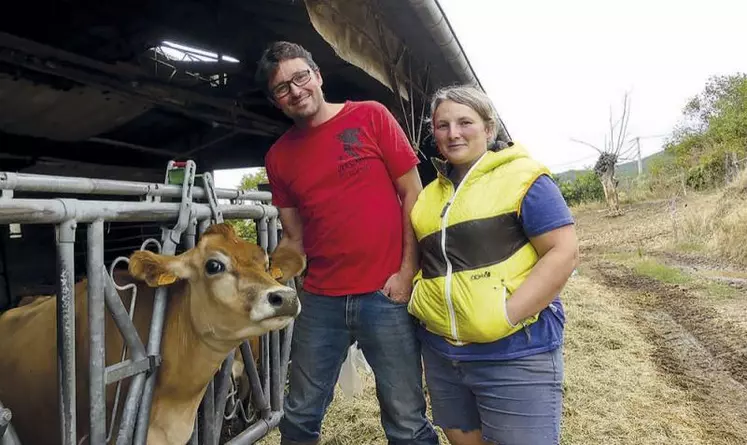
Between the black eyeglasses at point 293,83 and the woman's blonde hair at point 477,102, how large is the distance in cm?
54

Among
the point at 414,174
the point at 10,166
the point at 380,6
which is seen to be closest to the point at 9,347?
the point at 414,174

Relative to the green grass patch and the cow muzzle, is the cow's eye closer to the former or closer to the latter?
the cow muzzle

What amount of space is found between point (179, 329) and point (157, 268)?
340mm

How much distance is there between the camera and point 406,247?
8.14ft

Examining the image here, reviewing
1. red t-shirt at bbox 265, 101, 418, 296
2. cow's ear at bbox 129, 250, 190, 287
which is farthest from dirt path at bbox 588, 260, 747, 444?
cow's ear at bbox 129, 250, 190, 287

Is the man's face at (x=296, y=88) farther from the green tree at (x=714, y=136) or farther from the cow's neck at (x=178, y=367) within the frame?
the green tree at (x=714, y=136)

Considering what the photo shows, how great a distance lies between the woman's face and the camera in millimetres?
2240

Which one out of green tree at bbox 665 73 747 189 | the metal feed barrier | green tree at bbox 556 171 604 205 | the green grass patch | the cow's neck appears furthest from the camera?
green tree at bbox 556 171 604 205

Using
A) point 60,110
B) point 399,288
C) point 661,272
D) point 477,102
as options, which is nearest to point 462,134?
point 477,102

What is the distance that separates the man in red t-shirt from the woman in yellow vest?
0.19 m

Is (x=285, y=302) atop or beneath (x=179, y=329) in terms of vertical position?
atop

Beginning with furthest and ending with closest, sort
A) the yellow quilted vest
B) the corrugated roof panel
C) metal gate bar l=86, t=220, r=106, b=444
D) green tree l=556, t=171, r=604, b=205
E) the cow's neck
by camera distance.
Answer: green tree l=556, t=171, r=604, b=205, the corrugated roof panel, the cow's neck, the yellow quilted vest, metal gate bar l=86, t=220, r=106, b=444

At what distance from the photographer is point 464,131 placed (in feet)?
7.35

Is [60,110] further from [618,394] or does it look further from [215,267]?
[618,394]
